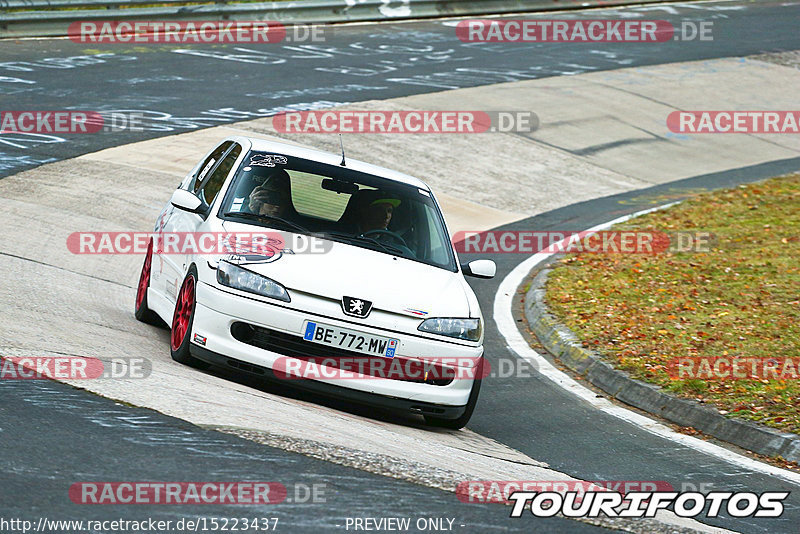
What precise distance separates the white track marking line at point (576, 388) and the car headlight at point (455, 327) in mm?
1670

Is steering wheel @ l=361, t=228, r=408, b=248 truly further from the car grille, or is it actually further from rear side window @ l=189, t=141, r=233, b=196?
rear side window @ l=189, t=141, r=233, b=196

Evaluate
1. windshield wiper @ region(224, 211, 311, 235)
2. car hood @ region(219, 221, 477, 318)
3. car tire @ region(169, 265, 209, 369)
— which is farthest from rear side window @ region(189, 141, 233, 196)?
car tire @ region(169, 265, 209, 369)

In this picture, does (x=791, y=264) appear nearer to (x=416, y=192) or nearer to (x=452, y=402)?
(x=416, y=192)

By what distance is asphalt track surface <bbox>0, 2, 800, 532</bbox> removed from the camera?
5074mm

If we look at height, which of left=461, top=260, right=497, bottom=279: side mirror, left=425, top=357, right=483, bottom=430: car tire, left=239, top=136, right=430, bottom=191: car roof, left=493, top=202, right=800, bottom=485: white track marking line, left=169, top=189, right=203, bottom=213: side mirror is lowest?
left=493, top=202, right=800, bottom=485: white track marking line

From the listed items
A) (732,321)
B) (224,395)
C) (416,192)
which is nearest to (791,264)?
(732,321)

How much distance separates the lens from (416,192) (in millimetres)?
8523

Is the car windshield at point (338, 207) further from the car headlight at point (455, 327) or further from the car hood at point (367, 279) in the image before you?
the car headlight at point (455, 327)

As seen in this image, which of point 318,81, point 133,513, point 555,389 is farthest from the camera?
point 318,81

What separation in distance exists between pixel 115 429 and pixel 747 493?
3.65 m

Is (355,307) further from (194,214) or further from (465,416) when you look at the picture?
(194,214)

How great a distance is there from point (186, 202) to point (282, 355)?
1.69 m

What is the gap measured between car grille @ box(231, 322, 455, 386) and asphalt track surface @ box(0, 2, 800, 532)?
0.93 metres

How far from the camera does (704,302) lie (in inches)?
437
